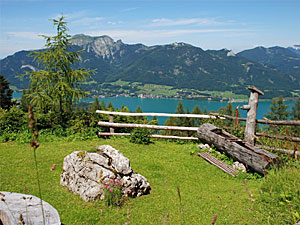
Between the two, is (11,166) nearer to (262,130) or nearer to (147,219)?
(147,219)

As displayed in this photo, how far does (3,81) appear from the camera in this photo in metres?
38.6

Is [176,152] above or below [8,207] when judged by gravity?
below

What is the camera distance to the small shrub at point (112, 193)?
5118 millimetres

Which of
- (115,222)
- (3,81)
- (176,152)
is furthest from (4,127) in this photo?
(3,81)

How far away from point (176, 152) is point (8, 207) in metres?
7.17

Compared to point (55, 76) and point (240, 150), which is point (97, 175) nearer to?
point (240, 150)

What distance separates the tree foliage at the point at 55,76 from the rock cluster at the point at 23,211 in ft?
24.1

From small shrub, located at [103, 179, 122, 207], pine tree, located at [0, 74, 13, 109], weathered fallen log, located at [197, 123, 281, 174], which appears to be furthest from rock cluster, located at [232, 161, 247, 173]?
pine tree, located at [0, 74, 13, 109]

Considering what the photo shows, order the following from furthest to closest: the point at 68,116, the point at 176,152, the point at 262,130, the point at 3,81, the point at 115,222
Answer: the point at 3,81
the point at 68,116
the point at 176,152
the point at 262,130
the point at 115,222

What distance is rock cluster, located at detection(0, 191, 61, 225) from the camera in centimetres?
309

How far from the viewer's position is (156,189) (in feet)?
20.1

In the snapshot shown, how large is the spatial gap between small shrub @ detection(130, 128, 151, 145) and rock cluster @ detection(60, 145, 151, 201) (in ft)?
15.3

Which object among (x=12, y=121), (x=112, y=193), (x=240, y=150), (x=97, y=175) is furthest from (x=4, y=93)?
(x=240, y=150)

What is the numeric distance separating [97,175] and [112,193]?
0.57 m
